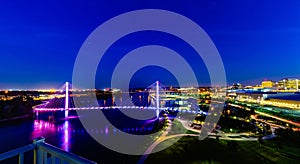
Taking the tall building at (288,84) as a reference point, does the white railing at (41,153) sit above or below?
below

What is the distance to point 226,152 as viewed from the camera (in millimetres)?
5992

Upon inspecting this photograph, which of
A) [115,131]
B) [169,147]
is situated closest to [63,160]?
[169,147]

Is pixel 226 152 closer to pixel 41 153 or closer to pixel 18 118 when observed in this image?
pixel 41 153

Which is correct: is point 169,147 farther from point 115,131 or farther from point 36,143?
point 36,143

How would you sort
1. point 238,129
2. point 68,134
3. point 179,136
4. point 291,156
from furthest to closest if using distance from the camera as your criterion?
point 68,134 < point 238,129 < point 179,136 < point 291,156

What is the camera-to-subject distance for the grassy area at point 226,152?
17.9 ft

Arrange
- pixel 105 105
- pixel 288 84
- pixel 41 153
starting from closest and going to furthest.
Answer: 1. pixel 41 153
2. pixel 105 105
3. pixel 288 84

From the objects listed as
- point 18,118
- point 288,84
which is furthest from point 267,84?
point 18,118

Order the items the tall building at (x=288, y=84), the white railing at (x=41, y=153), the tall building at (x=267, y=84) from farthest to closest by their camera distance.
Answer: the tall building at (x=267, y=84) → the tall building at (x=288, y=84) → the white railing at (x=41, y=153)

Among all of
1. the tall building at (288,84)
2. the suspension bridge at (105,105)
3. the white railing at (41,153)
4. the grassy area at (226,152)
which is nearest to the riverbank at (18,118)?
the suspension bridge at (105,105)

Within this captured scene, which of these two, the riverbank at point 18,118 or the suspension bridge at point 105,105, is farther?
the suspension bridge at point 105,105

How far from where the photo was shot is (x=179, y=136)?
791 centimetres

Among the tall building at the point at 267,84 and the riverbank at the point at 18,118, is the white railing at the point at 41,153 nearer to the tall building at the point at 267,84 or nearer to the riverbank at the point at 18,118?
the riverbank at the point at 18,118

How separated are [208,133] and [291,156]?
296cm
